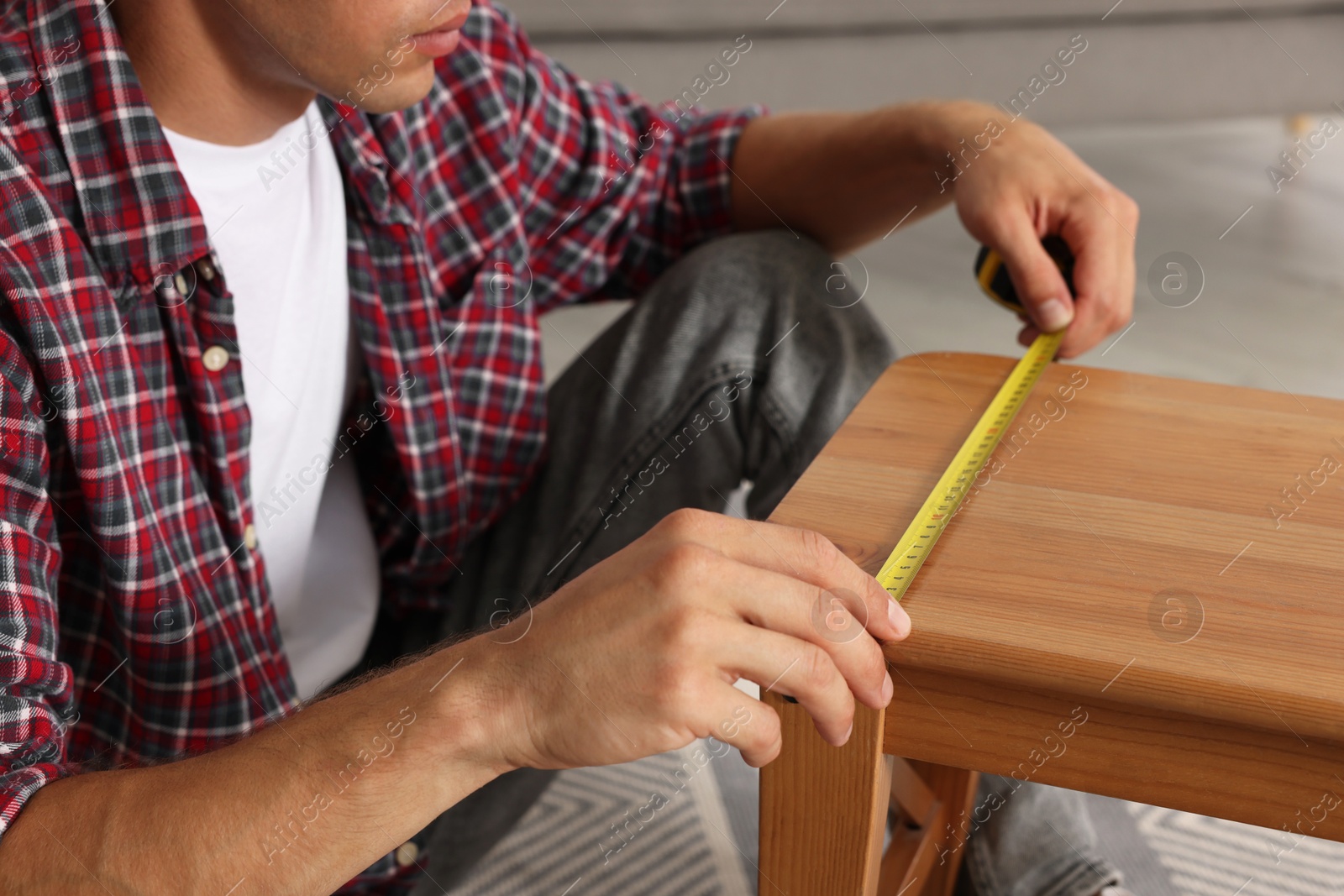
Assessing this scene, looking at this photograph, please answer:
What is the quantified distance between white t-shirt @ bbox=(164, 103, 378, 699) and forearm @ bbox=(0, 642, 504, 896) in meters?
0.36

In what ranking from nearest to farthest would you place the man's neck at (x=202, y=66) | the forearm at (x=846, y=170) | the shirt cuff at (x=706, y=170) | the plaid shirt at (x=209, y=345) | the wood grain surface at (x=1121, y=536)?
the wood grain surface at (x=1121, y=536)
the plaid shirt at (x=209, y=345)
the man's neck at (x=202, y=66)
the forearm at (x=846, y=170)
the shirt cuff at (x=706, y=170)

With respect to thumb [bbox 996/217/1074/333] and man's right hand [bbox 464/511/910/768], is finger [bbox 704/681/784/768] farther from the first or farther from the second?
thumb [bbox 996/217/1074/333]

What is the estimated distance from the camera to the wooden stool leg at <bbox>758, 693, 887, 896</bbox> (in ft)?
1.78

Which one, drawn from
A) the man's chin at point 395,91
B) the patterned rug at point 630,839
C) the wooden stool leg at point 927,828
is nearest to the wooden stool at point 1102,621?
the wooden stool leg at point 927,828

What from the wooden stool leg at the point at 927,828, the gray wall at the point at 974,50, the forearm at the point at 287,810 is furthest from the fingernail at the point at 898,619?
the gray wall at the point at 974,50

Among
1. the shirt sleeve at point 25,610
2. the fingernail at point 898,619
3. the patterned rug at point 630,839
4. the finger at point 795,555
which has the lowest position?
the patterned rug at point 630,839

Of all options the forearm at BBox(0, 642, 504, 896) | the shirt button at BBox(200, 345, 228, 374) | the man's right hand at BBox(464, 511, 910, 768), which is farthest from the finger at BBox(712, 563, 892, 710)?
the shirt button at BBox(200, 345, 228, 374)

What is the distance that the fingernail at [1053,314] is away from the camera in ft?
2.77

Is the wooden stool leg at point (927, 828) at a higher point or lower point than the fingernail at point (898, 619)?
lower

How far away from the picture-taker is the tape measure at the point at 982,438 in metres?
0.57

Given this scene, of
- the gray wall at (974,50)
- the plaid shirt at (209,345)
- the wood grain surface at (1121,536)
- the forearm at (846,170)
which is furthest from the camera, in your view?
the gray wall at (974,50)

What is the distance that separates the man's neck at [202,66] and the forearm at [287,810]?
1.60 ft

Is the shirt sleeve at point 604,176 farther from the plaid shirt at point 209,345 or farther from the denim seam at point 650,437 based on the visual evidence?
the denim seam at point 650,437

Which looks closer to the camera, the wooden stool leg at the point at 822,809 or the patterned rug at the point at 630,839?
the wooden stool leg at the point at 822,809
